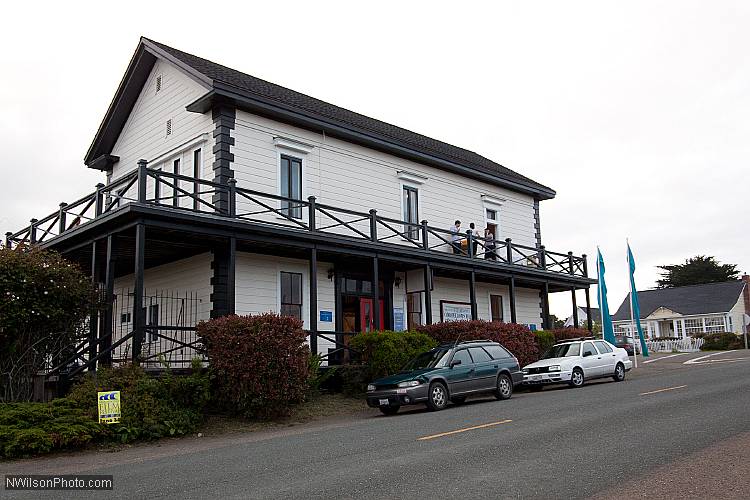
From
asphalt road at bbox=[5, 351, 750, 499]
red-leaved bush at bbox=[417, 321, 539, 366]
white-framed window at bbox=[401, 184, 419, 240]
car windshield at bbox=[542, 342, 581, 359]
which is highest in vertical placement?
white-framed window at bbox=[401, 184, 419, 240]

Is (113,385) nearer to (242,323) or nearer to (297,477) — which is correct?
(242,323)

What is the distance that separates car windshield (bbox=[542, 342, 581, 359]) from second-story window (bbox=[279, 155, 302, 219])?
28.9 ft

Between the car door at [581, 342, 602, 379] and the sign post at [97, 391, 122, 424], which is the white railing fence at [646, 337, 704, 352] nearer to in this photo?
the car door at [581, 342, 602, 379]

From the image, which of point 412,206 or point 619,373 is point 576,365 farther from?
point 412,206

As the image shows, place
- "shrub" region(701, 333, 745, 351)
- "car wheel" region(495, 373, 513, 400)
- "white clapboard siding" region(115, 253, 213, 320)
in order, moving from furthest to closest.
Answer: "shrub" region(701, 333, 745, 351), "white clapboard siding" region(115, 253, 213, 320), "car wheel" region(495, 373, 513, 400)

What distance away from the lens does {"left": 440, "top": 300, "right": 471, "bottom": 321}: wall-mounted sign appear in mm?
24875

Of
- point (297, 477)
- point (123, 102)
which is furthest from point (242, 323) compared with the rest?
point (123, 102)

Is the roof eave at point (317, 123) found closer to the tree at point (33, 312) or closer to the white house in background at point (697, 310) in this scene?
the tree at point (33, 312)

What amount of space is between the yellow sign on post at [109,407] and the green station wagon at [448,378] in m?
5.30

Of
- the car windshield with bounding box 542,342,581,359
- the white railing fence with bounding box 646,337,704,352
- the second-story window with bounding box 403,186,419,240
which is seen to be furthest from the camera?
the white railing fence with bounding box 646,337,704,352

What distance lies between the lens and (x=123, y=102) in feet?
76.3

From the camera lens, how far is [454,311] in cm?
2536

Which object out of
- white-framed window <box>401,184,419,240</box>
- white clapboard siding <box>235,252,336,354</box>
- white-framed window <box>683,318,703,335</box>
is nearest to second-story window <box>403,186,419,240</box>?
white-framed window <box>401,184,419,240</box>

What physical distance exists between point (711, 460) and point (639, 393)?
8.14m
